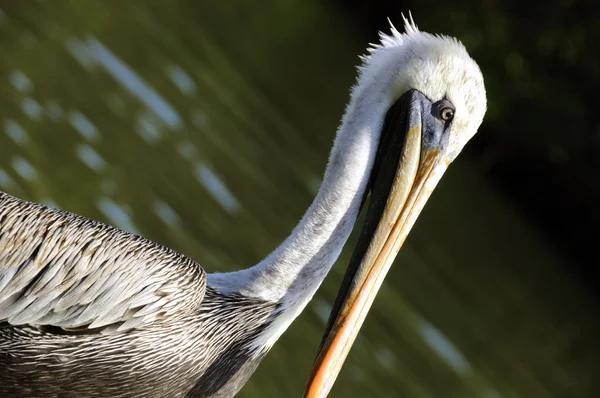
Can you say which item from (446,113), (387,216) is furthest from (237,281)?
(446,113)

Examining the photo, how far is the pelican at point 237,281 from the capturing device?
381cm

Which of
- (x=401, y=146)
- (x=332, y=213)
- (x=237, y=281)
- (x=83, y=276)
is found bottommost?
(x=83, y=276)

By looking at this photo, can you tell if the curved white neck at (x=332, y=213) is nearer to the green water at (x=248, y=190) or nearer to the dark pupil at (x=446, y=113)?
the dark pupil at (x=446, y=113)

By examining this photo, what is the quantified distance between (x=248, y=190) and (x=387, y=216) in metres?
5.69

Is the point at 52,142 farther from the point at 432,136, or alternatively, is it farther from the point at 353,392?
the point at 432,136

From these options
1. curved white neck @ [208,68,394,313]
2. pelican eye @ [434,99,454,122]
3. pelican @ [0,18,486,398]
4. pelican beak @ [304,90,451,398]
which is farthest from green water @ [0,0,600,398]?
pelican eye @ [434,99,454,122]

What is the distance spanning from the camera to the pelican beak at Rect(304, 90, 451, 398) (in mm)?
3736

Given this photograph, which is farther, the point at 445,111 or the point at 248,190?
the point at 248,190

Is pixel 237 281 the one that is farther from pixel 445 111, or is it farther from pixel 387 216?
pixel 445 111

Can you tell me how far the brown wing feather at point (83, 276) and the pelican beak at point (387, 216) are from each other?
25.1 inches

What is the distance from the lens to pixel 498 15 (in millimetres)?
17594

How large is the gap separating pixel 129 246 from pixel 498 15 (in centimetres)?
1461

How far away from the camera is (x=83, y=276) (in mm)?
3955

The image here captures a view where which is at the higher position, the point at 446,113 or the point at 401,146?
the point at 446,113
